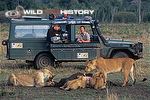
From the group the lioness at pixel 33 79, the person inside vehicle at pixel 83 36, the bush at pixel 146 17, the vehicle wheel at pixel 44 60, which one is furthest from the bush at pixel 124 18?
the lioness at pixel 33 79

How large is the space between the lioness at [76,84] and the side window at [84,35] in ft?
19.8

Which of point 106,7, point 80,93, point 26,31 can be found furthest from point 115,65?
point 106,7

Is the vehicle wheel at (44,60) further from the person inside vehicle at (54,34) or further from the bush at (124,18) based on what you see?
the bush at (124,18)

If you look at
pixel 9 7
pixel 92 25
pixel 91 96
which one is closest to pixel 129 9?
pixel 9 7

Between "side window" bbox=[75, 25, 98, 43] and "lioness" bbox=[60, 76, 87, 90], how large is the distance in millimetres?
6040

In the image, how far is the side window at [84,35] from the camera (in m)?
20.7

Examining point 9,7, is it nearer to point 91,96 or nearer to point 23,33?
point 23,33

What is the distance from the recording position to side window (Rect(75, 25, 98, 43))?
20.7 meters

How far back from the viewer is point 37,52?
2116cm

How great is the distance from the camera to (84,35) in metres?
20.6

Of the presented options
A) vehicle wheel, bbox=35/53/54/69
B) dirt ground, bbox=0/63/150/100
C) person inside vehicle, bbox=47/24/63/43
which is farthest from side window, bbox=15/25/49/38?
dirt ground, bbox=0/63/150/100

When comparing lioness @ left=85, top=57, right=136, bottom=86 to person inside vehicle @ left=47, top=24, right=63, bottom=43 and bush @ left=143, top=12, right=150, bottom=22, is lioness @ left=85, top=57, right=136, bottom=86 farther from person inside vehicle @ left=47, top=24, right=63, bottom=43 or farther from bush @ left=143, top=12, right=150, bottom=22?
bush @ left=143, top=12, right=150, bottom=22

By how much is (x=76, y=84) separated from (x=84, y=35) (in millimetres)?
6286

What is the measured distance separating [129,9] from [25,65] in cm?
8652
